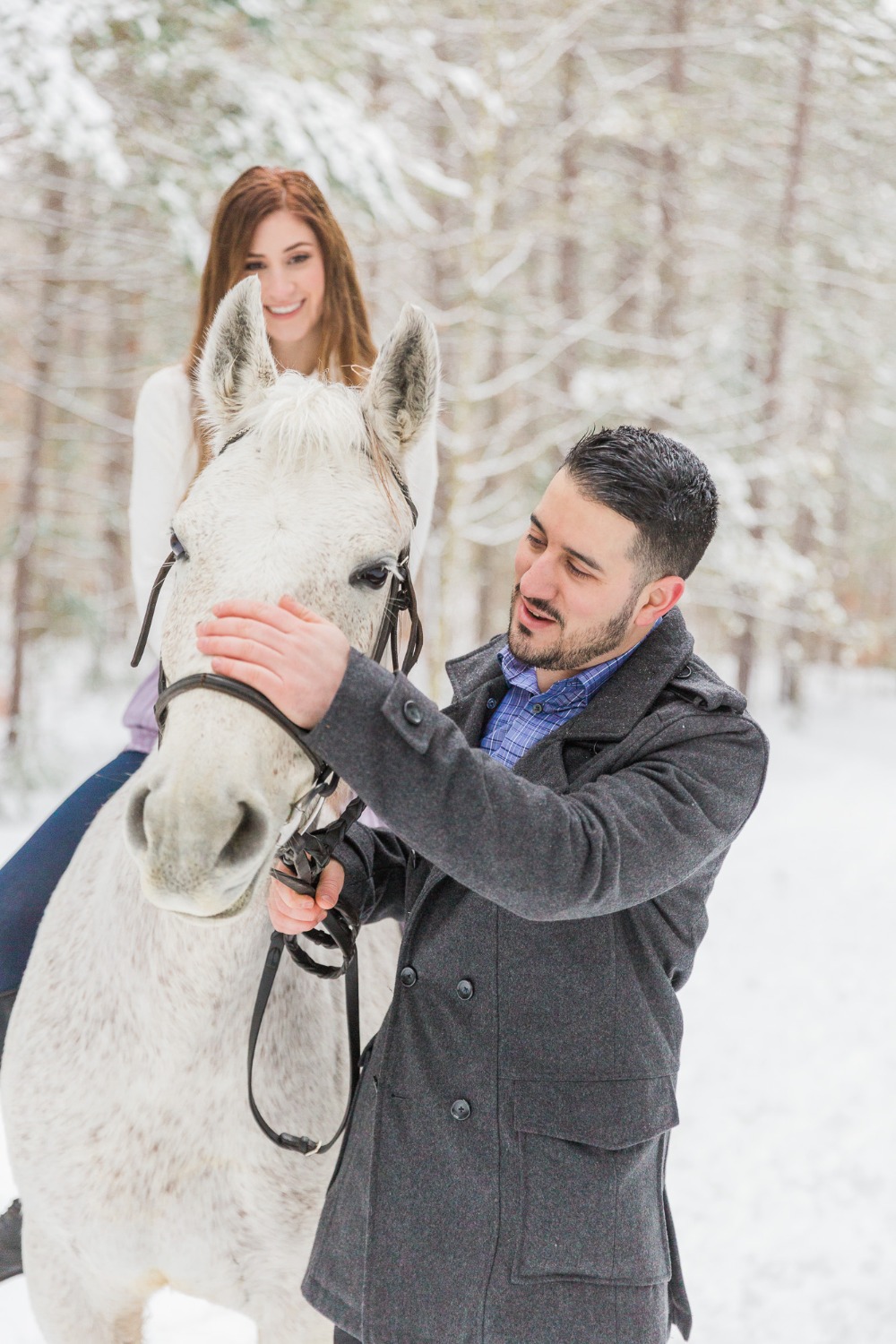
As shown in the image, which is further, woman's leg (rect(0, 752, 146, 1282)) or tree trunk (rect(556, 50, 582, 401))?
tree trunk (rect(556, 50, 582, 401))

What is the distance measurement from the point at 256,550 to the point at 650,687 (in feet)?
2.08

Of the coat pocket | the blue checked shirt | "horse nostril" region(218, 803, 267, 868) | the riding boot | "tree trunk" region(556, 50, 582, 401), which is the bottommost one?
the riding boot

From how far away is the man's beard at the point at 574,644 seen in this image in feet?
5.31

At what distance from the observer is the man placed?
1.53 meters

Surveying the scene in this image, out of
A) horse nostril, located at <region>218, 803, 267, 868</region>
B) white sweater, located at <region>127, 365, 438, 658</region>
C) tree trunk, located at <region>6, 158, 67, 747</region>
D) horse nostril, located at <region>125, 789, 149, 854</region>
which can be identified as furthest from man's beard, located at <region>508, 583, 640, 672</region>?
tree trunk, located at <region>6, 158, 67, 747</region>

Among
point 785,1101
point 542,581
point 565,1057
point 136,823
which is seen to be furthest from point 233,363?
point 785,1101

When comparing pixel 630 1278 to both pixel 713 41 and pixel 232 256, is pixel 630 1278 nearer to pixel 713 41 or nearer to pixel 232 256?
pixel 232 256

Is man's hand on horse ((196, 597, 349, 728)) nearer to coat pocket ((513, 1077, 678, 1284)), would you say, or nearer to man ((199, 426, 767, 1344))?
man ((199, 426, 767, 1344))

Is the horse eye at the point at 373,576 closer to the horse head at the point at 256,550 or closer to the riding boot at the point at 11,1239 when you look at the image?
the horse head at the point at 256,550

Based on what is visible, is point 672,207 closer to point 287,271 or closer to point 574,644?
point 287,271

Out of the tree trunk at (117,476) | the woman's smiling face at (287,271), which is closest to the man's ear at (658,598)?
the woman's smiling face at (287,271)

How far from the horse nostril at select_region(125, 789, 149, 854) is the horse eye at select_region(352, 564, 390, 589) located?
1.57ft

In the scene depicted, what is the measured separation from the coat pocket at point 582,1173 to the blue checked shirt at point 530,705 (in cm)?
53

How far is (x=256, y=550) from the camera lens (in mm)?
1508
